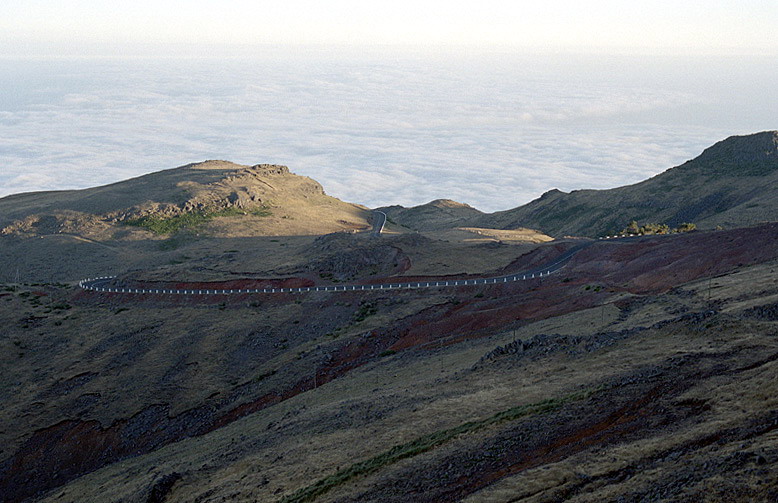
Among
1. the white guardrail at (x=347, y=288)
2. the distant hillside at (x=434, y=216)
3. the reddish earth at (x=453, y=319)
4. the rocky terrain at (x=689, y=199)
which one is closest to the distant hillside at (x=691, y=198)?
the rocky terrain at (x=689, y=199)

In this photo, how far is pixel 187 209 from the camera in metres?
99.0

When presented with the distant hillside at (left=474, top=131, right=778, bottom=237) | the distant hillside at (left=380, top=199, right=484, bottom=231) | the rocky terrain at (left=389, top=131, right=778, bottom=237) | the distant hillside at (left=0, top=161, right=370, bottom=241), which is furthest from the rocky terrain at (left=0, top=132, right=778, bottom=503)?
the distant hillside at (left=380, top=199, right=484, bottom=231)

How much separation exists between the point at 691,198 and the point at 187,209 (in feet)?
238

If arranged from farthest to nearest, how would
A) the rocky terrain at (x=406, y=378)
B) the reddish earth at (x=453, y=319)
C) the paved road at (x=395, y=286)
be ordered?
the paved road at (x=395, y=286), the reddish earth at (x=453, y=319), the rocky terrain at (x=406, y=378)

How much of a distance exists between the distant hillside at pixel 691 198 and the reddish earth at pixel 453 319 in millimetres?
37898

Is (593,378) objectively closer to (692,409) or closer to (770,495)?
(692,409)

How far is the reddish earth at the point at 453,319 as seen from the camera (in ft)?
120

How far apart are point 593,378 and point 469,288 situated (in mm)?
27890

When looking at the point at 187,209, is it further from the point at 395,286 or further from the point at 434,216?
the point at 434,216

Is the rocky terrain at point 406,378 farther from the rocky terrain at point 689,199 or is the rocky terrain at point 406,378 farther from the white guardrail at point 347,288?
the rocky terrain at point 689,199

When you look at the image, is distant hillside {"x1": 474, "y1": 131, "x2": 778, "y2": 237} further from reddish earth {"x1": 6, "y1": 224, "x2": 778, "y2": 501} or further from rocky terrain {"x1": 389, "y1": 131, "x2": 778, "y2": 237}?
reddish earth {"x1": 6, "y1": 224, "x2": 778, "y2": 501}

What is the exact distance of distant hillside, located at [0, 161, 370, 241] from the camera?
309 ft

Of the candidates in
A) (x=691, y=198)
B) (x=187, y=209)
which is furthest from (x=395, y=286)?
(x=691, y=198)

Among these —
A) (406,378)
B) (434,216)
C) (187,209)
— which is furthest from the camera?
(434,216)
